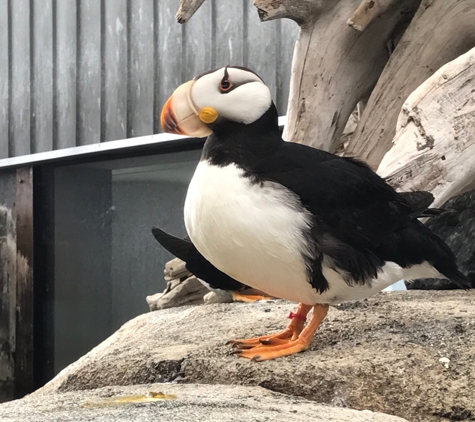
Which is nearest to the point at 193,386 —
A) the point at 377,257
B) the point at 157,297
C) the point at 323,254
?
the point at 323,254

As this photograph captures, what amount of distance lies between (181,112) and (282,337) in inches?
24.2

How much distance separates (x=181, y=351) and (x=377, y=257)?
0.56 metres

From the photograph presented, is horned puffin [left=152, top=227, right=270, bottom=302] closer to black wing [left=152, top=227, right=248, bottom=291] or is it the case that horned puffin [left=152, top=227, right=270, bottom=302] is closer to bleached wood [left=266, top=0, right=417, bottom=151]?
black wing [left=152, top=227, right=248, bottom=291]

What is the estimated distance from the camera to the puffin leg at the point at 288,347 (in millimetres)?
1538

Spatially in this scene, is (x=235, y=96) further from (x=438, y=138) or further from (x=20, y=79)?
(x=20, y=79)

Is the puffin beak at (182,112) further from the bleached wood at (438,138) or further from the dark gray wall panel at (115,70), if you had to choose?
the dark gray wall panel at (115,70)

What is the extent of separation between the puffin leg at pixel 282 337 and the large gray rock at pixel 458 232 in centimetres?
101

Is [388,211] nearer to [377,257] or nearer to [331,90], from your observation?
[377,257]

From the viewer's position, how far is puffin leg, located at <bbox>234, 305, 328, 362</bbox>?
1538 millimetres

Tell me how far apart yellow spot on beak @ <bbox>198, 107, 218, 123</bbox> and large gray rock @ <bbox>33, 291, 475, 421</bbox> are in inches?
22.3

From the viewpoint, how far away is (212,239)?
1460mm

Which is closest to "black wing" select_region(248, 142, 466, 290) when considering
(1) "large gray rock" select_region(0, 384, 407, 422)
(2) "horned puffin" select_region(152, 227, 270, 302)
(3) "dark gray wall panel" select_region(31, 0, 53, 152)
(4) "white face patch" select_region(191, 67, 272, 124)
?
(4) "white face patch" select_region(191, 67, 272, 124)

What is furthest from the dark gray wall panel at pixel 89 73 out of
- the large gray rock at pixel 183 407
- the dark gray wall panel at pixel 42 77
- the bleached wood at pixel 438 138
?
the large gray rock at pixel 183 407

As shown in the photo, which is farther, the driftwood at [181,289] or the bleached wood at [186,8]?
the driftwood at [181,289]
